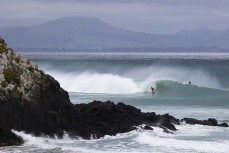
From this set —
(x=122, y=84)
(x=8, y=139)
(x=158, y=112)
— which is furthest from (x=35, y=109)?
(x=122, y=84)

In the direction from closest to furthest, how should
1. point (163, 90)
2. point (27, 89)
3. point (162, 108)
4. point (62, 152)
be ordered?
point (62, 152)
point (27, 89)
point (162, 108)
point (163, 90)

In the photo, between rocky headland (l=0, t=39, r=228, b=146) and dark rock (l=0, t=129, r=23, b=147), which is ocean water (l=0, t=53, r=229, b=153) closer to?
dark rock (l=0, t=129, r=23, b=147)

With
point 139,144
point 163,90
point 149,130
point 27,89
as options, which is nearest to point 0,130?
point 27,89

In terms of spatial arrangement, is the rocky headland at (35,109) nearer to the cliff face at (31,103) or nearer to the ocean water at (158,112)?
the cliff face at (31,103)

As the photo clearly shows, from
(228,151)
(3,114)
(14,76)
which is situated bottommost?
(228,151)

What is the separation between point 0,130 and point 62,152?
2.76 meters

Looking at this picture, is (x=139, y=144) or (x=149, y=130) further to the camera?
(x=149, y=130)

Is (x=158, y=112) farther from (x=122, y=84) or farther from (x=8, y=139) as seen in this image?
(x=122, y=84)

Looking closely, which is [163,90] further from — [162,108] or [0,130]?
[0,130]

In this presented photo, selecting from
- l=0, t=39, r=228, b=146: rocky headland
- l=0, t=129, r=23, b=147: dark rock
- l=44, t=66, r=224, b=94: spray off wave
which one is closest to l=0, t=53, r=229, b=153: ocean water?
l=44, t=66, r=224, b=94: spray off wave

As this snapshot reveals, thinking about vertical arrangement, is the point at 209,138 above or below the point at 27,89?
below

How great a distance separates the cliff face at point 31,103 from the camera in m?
22.7

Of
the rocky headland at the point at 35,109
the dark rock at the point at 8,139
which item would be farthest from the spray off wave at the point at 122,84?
the dark rock at the point at 8,139

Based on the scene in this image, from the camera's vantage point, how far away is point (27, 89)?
76.7 ft
